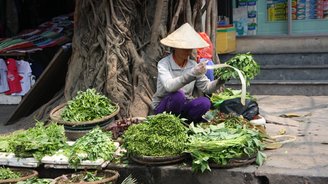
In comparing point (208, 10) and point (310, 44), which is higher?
point (208, 10)

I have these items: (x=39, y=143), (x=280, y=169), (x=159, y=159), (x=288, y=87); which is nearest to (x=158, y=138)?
(x=159, y=159)

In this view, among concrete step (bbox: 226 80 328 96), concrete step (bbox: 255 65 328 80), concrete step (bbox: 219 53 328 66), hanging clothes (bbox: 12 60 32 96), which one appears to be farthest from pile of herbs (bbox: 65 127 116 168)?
concrete step (bbox: 219 53 328 66)

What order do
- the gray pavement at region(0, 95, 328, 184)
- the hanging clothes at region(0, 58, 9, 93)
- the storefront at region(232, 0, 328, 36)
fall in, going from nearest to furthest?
the gray pavement at region(0, 95, 328, 184)
the hanging clothes at region(0, 58, 9, 93)
the storefront at region(232, 0, 328, 36)

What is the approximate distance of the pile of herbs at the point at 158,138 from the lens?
183 inches

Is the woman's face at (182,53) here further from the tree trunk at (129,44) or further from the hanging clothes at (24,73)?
the hanging clothes at (24,73)

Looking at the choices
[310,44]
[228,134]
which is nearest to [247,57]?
[228,134]

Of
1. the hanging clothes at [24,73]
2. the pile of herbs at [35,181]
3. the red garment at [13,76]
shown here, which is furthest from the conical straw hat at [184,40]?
the red garment at [13,76]

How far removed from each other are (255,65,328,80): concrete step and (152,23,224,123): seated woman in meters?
3.37

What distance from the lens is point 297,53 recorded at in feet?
29.0

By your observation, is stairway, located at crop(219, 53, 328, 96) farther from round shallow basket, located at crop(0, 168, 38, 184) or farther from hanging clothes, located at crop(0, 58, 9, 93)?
round shallow basket, located at crop(0, 168, 38, 184)

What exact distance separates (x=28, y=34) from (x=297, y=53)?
16.7ft

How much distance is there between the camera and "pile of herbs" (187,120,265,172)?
4.45 metres

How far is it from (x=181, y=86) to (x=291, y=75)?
399 centimetres

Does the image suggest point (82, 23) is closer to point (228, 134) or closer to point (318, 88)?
point (228, 134)
